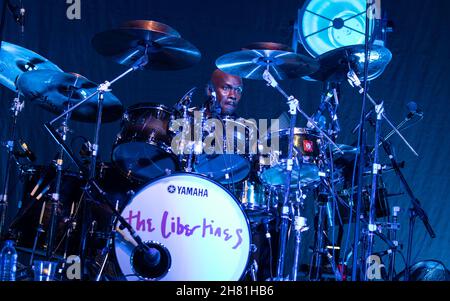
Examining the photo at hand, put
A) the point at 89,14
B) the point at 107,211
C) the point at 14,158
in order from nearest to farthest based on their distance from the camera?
the point at 107,211 → the point at 14,158 → the point at 89,14

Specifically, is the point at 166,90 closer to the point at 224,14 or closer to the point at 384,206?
the point at 224,14

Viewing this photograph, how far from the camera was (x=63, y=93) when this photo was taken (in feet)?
17.1

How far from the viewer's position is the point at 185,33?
6.41 meters

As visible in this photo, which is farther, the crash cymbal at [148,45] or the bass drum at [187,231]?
the crash cymbal at [148,45]

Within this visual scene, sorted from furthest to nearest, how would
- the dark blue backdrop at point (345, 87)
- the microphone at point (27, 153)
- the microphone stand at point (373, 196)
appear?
1. the dark blue backdrop at point (345, 87)
2. the microphone at point (27, 153)
3. the microphone stand at point (373, 196)

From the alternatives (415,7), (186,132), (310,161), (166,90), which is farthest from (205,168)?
(415,7)

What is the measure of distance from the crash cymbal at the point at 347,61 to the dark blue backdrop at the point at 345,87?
3.57 ft

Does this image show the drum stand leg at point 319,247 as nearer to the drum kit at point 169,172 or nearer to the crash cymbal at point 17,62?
the drum kit at point 169,172

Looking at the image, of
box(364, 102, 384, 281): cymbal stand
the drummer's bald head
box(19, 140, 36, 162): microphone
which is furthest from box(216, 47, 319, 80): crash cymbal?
box(19, 140, 36, 162): microphone

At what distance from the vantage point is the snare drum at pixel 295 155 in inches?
196

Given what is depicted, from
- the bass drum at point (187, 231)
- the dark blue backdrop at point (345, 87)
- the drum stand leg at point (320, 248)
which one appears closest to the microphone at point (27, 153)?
the dark blue backdrop at point (345, 87)

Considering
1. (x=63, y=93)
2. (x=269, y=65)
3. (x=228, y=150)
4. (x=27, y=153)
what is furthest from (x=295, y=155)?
(x=27, y=153)

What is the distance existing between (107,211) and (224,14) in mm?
2448

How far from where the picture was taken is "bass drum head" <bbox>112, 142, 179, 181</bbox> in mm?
4949
